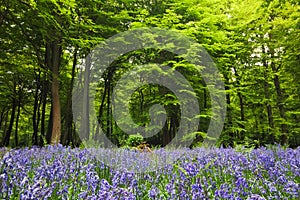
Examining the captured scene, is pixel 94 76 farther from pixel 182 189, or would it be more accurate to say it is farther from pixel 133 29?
pixel 182 189

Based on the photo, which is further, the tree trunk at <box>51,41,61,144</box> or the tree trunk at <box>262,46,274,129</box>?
the tree trunk at <box>262,46,274,129</box>

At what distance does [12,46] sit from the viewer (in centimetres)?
1202

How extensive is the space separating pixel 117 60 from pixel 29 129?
675 inches

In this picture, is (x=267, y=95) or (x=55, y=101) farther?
(x=267, y=95)

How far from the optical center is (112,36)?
13.2 metres

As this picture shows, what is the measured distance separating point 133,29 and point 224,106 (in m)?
5.71

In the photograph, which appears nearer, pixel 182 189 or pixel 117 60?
pixel 182 189

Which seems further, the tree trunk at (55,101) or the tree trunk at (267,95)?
the tree trunk at (267,95)

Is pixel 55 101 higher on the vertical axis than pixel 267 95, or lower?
lower

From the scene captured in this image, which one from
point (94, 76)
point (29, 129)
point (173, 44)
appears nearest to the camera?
point (173, 44)

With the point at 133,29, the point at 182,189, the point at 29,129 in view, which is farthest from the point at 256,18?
the point at 29,129

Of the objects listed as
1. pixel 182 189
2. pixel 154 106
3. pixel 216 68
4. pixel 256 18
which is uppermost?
pixel 256 18

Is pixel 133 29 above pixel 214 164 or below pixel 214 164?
above

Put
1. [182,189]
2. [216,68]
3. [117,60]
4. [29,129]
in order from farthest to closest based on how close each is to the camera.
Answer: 1. [29,129]
2. [117,60]
3. [216,68]
4. [182,189]
